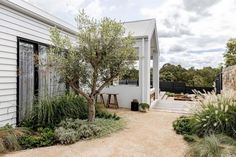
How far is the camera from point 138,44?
10.7 metres

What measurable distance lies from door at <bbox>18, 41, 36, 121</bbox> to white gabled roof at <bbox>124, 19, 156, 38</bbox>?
206 inches

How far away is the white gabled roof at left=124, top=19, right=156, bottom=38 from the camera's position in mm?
10648

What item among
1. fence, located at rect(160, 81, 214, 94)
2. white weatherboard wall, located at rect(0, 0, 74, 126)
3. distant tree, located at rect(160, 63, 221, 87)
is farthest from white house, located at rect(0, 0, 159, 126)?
distant tree, located at rect(160, 63, 221, 87)

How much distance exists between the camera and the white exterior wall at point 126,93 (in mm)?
10766

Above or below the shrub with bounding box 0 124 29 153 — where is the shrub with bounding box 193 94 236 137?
above

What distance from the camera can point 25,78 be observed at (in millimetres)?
6719

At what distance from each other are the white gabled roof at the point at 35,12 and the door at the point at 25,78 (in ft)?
3.17

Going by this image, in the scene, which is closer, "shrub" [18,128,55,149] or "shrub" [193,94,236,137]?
"shrub" [18,128,55,149]

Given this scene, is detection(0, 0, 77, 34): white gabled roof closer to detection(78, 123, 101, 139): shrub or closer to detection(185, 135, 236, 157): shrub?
detection(78, 123, 101, 139): shrub

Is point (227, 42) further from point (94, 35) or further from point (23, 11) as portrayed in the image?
point (23, 11)

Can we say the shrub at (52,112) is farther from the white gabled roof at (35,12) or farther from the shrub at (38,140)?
the white gabled roof at (35,12)

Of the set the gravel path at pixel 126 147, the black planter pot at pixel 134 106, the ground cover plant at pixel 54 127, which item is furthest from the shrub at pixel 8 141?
the black planter pot at pixel 134 106

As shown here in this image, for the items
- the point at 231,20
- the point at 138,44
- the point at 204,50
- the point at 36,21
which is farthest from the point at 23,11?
the point at 204,50

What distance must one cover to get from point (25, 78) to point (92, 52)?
2352mm
